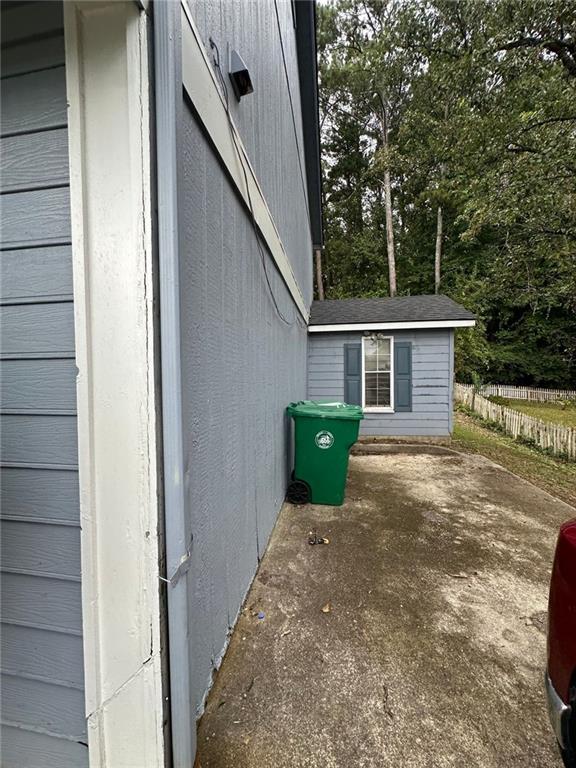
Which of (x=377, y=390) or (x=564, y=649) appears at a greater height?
(x=377, y=390)

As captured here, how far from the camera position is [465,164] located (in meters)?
8.63

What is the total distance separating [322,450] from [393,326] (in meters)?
4.56

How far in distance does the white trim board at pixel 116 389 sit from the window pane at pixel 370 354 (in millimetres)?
7071

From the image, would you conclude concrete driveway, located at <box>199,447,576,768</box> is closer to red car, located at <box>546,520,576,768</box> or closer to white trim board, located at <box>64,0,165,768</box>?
red car, located at <box>546,520,576,768</box>

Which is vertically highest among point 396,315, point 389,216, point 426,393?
point 389,216

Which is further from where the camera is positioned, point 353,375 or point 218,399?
point 353,375

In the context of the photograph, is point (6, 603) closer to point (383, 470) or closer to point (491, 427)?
point (383, 470)

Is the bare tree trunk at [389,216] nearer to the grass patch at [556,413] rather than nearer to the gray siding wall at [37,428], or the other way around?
the grass patch at [556,413]

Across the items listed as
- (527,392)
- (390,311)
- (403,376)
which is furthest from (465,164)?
(527,392)

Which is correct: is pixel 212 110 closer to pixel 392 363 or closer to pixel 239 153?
pixel 239 153

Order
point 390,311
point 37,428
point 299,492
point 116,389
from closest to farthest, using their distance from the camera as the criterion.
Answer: point 116,389 → point 37,428 → point 299,492 → point 390,311

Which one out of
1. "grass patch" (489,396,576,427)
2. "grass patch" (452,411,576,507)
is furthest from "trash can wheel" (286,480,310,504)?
"grass patch" (489,396,576,427)

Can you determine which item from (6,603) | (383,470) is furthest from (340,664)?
(383,470)

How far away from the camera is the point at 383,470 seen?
5598 mm
